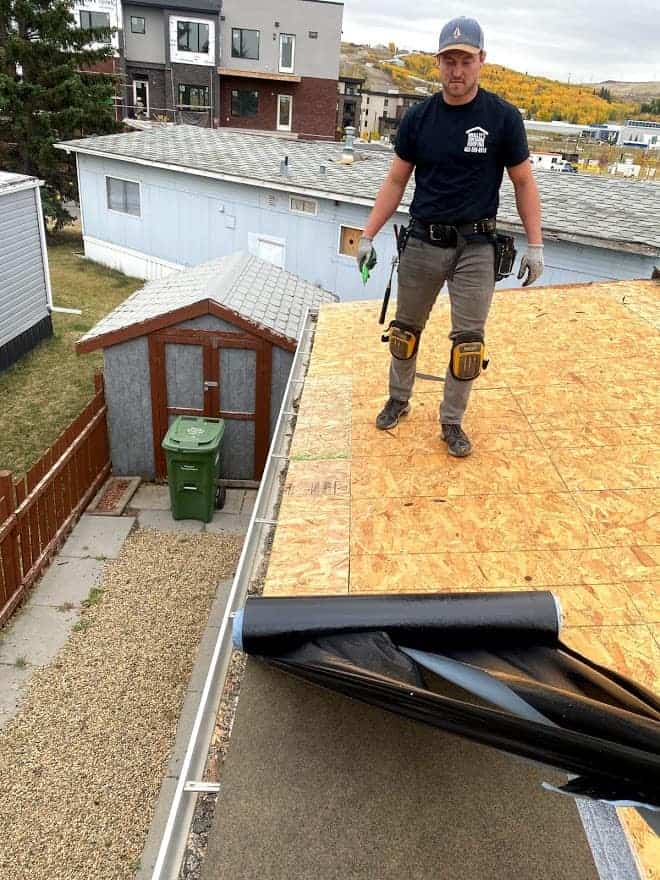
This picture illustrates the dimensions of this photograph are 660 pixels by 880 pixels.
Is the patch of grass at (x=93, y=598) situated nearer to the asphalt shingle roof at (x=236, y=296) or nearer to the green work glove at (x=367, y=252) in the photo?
the asphalt shingle roof at (x=236, y=296)

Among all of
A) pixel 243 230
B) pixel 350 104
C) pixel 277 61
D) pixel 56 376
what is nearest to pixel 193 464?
pixel 56 376

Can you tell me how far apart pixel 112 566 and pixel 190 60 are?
39.0m

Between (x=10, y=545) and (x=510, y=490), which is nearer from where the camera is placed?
(x=510, y=490)

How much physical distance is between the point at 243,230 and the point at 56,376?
6.45 m

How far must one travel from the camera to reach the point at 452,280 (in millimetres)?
4176

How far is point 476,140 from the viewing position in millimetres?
3713

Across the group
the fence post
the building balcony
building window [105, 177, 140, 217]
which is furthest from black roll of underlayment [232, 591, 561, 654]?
the building balcony

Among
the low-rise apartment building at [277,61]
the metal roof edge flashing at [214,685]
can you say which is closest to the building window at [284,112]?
the low-rise apartment building at [277,61]

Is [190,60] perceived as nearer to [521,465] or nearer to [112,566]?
[112,566]

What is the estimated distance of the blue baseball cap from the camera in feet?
11.4

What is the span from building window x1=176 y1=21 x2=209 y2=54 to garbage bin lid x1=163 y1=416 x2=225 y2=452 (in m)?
37.6

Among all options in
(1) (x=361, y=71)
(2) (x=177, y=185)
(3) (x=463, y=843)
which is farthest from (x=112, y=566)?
(1) (x=361, y=71)

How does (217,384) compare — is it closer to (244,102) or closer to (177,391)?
(177,391)

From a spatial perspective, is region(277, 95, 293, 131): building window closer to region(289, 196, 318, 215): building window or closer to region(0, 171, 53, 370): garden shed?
region(289, 196, 318, 215): building window
